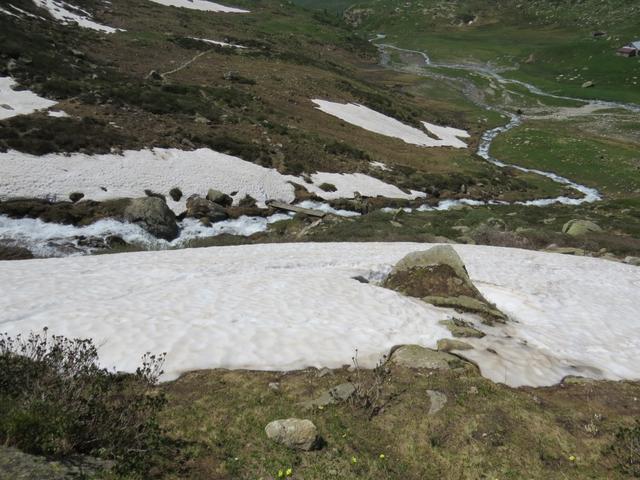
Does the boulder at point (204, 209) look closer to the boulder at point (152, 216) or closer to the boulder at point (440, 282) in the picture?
the boulder at point (152, 216)

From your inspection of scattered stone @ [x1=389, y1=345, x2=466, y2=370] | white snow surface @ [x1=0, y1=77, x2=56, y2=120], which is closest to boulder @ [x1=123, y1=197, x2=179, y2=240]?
white snow surface @ [x1=0, y1=77, x2=56, y2=120]

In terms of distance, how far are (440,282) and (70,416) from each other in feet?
43.1

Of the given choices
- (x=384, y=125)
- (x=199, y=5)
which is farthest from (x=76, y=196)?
(x=199, y=5)

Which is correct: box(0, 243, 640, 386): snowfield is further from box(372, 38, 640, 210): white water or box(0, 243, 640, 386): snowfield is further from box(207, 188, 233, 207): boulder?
box(372, 38, 640, 210): white water

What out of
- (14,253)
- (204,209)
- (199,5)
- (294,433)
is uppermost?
(199,5)

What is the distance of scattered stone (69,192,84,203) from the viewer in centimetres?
2624

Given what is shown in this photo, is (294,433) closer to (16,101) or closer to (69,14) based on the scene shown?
(16,101)

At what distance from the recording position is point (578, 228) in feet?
102

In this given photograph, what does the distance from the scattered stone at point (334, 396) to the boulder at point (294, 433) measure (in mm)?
1183

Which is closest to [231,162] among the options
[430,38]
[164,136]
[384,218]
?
[164,136]

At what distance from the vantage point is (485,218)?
34.4m

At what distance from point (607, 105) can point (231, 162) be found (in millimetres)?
91624

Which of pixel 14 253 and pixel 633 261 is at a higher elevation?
pixel 633 261

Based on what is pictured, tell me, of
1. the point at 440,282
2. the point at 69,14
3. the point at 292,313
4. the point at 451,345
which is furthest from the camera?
the point at 69,14
